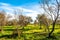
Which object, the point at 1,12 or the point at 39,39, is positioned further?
the point at 1,12

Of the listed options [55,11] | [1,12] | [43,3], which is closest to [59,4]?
[55,11]

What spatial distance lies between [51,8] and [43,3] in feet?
6.67

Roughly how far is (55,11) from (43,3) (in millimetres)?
3223

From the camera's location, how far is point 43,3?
32.4 metres

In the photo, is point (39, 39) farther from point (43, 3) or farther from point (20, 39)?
point (43, 3)

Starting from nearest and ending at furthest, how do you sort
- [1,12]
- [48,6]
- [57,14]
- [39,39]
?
[39,39] < [57,14] < [48,6] < [1,12]

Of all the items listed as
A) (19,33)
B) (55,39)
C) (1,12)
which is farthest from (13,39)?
(1,12)

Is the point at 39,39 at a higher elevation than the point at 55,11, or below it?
below

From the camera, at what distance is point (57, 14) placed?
3005cm

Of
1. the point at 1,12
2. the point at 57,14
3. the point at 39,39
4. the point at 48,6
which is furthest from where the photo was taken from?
the point at 1,12

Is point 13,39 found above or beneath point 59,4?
beneath

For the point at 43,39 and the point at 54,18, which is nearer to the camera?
the point at 43,39

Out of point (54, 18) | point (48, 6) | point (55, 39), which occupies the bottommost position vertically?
point (55, 39)

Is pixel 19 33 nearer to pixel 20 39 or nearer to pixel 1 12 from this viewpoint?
pixel 20 39
